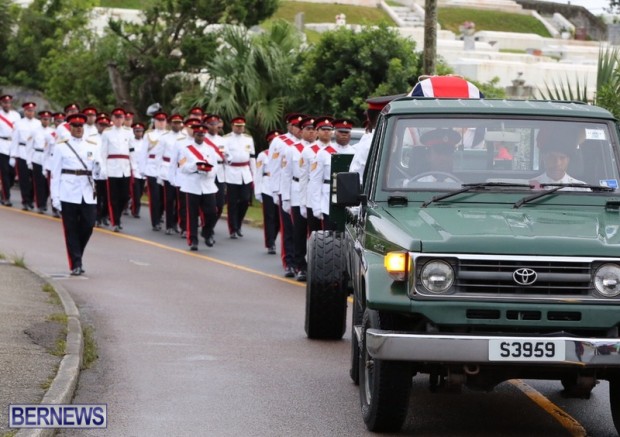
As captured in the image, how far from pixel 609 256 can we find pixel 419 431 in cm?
169

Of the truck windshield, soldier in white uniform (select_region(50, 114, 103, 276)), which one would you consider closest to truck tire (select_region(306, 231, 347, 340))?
the truck windshield

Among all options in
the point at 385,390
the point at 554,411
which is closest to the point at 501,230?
the point at 385,390

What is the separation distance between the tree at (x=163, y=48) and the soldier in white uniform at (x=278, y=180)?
15.8 meters

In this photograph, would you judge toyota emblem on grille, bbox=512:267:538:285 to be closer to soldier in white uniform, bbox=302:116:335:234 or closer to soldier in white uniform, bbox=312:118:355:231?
soldier in white uniform, bbox=312:118:355:231

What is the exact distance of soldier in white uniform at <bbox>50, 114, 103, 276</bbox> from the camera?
1870cm

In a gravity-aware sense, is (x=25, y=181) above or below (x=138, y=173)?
below

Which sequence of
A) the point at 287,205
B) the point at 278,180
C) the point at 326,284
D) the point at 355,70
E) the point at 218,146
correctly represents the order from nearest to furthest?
the point at 326,284 → the point at 287,205 → the point at 278,180 → the point at 218,146 → the point at 355,70

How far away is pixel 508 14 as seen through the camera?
76.6m

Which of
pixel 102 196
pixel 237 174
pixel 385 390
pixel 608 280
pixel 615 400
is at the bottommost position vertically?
pixel 102 196

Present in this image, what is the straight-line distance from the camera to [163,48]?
37.6 meters

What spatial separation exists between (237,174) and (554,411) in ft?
50.2

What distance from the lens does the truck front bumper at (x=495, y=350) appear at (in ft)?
27.1

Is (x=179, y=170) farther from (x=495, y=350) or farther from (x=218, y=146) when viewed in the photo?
(x=495, y=350)

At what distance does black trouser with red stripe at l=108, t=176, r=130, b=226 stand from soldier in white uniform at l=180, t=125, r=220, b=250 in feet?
9.00
